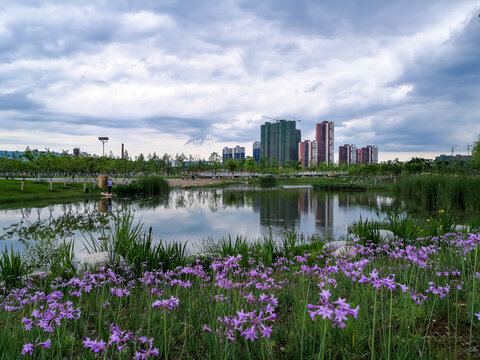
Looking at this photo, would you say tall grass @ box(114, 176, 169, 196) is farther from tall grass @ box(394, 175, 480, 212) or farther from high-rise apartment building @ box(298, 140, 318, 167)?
high-rise apartment building @ box(298, 140, 318, 167)

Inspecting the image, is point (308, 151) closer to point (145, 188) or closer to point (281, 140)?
point (281, 140)

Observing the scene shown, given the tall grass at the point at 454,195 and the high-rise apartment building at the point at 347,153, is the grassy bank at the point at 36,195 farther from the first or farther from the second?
the high-rise apartment building at the point at 347,153

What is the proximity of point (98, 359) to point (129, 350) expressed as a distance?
268 millimetres

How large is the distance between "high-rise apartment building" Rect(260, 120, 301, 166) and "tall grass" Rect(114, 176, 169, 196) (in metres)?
120

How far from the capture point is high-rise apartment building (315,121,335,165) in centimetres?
16025

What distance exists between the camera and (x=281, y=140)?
6043 inches

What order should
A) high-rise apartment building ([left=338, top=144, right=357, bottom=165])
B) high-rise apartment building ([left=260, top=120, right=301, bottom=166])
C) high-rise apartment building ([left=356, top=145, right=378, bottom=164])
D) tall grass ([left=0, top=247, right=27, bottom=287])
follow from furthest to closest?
1. high-rise apartment building ([left=338, top=144, right=357, bottom=165])
2. high-rise apartment building ([left=356, top=145, right=378, bottom=164])
3. high-rise apartment building ([left=260, top=120, right=301, bottom=166])
4. tall grass ([left=0, top=247, right=27, bottom=287])

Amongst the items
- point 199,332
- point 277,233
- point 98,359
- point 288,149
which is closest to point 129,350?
point 98,359

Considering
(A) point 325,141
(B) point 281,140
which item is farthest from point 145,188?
(A) point 325,141

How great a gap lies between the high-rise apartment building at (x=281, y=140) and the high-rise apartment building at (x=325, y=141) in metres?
13.5

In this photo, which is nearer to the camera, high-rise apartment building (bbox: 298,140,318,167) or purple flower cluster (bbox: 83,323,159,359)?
purple flower cluster (bbox: 83,323,159,359)

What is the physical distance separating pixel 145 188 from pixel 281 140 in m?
130

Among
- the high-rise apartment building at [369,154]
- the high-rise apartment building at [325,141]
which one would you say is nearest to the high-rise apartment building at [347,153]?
the high-rise apartment building at [369,154]

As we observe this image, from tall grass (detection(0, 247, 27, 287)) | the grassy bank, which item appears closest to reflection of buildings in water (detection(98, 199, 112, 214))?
the grassy bank
